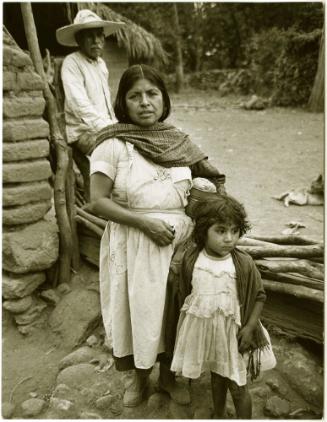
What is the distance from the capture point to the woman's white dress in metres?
1.98

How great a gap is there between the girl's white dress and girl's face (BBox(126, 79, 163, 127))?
0.68 m

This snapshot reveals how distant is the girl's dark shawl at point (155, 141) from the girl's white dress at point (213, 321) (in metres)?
0.47

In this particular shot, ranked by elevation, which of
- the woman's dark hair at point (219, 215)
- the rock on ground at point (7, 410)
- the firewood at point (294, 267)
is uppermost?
the woman's dark hair at point (219, 215)

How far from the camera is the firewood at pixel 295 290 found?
2.42 m

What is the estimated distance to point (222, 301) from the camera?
1.82 meters

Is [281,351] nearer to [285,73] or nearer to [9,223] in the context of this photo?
[9,223]

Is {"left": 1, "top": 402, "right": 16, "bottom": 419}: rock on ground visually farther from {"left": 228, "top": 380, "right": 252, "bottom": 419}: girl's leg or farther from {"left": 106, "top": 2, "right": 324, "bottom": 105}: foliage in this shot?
{"left": 106, "top": 2, "right": 324, "bottom": 105}: foliage

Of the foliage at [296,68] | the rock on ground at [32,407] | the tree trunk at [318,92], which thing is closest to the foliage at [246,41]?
the foliage at [296,68]

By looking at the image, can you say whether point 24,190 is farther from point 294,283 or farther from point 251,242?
point 294,283

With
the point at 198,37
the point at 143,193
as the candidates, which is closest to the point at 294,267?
the point at 143,193

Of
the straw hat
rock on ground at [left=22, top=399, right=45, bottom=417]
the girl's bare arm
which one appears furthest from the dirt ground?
the straw hat

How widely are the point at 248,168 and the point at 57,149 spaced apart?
139 inches

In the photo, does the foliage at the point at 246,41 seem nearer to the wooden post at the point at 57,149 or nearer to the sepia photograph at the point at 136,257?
the sepia photograph at the point at 136,257

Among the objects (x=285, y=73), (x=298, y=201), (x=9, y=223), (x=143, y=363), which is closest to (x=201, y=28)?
(x=285, y=73)
